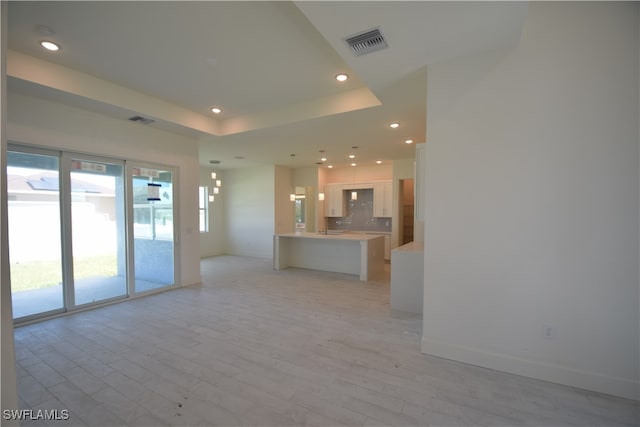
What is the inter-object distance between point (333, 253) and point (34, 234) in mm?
5041

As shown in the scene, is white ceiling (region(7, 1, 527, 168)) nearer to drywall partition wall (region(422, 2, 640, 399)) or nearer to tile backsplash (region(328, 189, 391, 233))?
drywall partition wall (region(422, 2, 640, 399))

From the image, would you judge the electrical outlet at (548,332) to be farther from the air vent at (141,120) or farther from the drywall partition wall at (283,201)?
the drywall partition wall at (283,201)

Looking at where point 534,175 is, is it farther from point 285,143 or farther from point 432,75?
point 285,143

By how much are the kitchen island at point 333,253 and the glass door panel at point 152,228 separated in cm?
242

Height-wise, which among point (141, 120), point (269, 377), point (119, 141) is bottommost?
point (269, 377)

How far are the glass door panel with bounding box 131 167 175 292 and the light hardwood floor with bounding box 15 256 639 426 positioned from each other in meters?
1.06

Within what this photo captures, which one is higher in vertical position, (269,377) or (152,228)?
(152,228)

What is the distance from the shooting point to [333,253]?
640 centimetres

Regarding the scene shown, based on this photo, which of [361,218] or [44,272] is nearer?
[44,272]

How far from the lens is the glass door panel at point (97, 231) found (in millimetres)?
3980

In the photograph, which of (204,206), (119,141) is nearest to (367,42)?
(119,141)

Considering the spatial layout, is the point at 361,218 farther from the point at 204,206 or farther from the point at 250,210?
the point at 204,206

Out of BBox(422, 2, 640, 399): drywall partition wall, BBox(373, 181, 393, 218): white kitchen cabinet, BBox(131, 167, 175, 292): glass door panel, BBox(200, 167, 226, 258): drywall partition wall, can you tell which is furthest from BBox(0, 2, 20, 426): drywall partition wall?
BBox(200, 167, 226, 258): drywall partition wall

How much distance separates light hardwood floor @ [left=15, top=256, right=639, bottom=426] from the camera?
6.36ft
